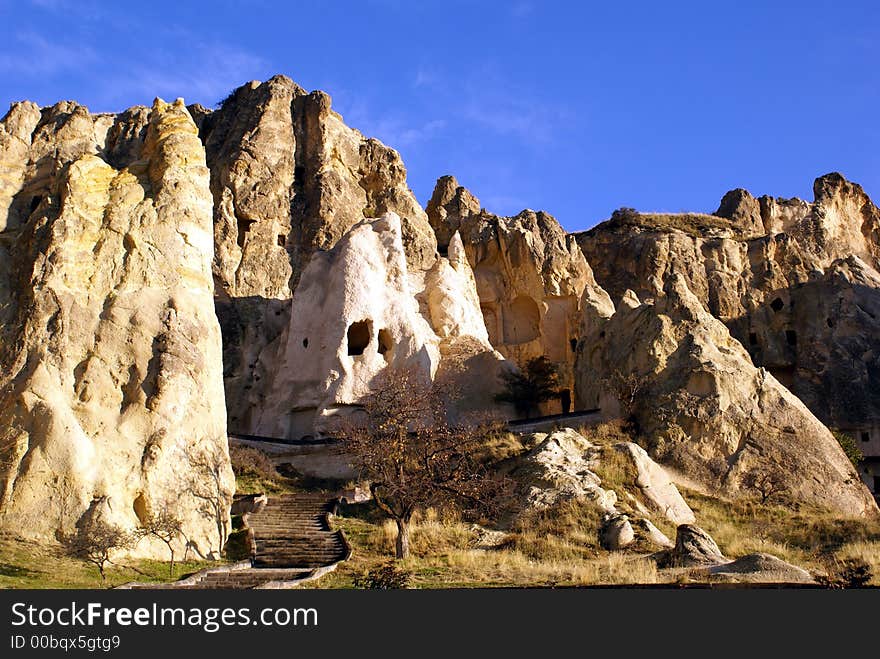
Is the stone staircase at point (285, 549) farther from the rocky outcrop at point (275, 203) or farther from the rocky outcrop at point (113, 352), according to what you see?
the rocky outcrop at point (275, 203)

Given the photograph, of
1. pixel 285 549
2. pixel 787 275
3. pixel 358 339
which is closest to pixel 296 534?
pixel 285 549

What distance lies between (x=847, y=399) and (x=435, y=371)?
17.0 m

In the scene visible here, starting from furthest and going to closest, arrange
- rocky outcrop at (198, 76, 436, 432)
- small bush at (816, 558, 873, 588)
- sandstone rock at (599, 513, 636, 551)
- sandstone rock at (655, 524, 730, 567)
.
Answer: rocky outcrop at (198, 76, 436, 432) < sandstone rock at (599, 513, 636, 551) < sandstone rock at (655, 524, 730, 567) < small bush at (816, 558, 873, 588)

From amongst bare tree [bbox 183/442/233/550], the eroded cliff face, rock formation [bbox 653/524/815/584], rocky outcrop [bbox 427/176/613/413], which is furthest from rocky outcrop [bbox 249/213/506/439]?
rock formation [bbox 653/524/815/584]

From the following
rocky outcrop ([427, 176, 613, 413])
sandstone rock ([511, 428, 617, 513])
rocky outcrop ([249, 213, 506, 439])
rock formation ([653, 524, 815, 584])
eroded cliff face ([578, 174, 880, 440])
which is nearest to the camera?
→ rock formation ([653, 524, 815, 584])

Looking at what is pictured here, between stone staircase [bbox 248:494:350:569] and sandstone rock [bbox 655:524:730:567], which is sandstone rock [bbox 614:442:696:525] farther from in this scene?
stone staircase [bbox 248:494:350:569]

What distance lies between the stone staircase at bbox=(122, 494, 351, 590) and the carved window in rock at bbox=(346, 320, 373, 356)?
11678 mm

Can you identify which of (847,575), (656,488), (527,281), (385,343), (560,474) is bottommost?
(847,575)

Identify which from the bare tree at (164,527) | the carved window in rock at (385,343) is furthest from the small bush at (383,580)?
the carved window in rock at (385,343)

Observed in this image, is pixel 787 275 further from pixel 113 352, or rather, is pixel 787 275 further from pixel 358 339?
pixel 113 352

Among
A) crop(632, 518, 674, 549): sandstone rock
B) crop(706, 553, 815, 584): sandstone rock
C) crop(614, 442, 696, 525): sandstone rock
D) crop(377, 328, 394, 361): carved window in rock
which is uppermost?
crop(377, 328, 394, 361): carved window in rock

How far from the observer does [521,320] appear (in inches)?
2002

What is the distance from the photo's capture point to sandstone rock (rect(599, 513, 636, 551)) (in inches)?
914

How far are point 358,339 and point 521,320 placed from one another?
42.8ft
